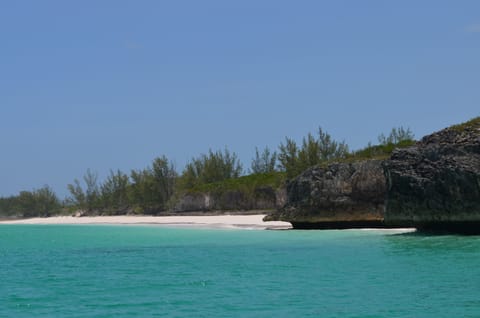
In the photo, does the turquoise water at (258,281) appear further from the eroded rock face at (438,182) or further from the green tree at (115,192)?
the green tree at (115,192)

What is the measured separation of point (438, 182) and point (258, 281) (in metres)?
19.0

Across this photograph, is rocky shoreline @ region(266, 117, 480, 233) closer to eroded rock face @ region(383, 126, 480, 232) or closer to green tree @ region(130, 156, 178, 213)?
eroded rock face @ region(383, 126, 480, 232)

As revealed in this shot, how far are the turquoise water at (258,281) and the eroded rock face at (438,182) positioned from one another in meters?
2.28

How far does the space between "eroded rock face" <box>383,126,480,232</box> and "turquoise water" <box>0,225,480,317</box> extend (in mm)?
2282

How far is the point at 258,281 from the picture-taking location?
68.0ft

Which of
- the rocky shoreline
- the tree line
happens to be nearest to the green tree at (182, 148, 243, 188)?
the tree line

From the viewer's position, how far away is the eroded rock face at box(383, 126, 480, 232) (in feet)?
116

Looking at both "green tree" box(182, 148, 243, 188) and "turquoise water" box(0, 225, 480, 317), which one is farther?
"green tree" box(182, 148, 243, 188)

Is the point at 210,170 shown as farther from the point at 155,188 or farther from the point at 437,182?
the point at 437,182

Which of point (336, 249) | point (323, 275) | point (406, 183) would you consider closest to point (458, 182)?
point (406, 183)

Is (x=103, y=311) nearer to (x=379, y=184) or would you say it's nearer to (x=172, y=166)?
(x=379, y=184)

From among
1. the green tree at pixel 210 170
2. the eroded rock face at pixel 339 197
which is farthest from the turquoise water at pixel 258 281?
the green tree at pixel 210 170

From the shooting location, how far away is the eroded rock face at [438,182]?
35.5 metres

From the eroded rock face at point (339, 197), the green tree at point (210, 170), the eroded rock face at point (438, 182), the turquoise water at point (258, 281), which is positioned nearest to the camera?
the turquoise water at point (258, 281)
